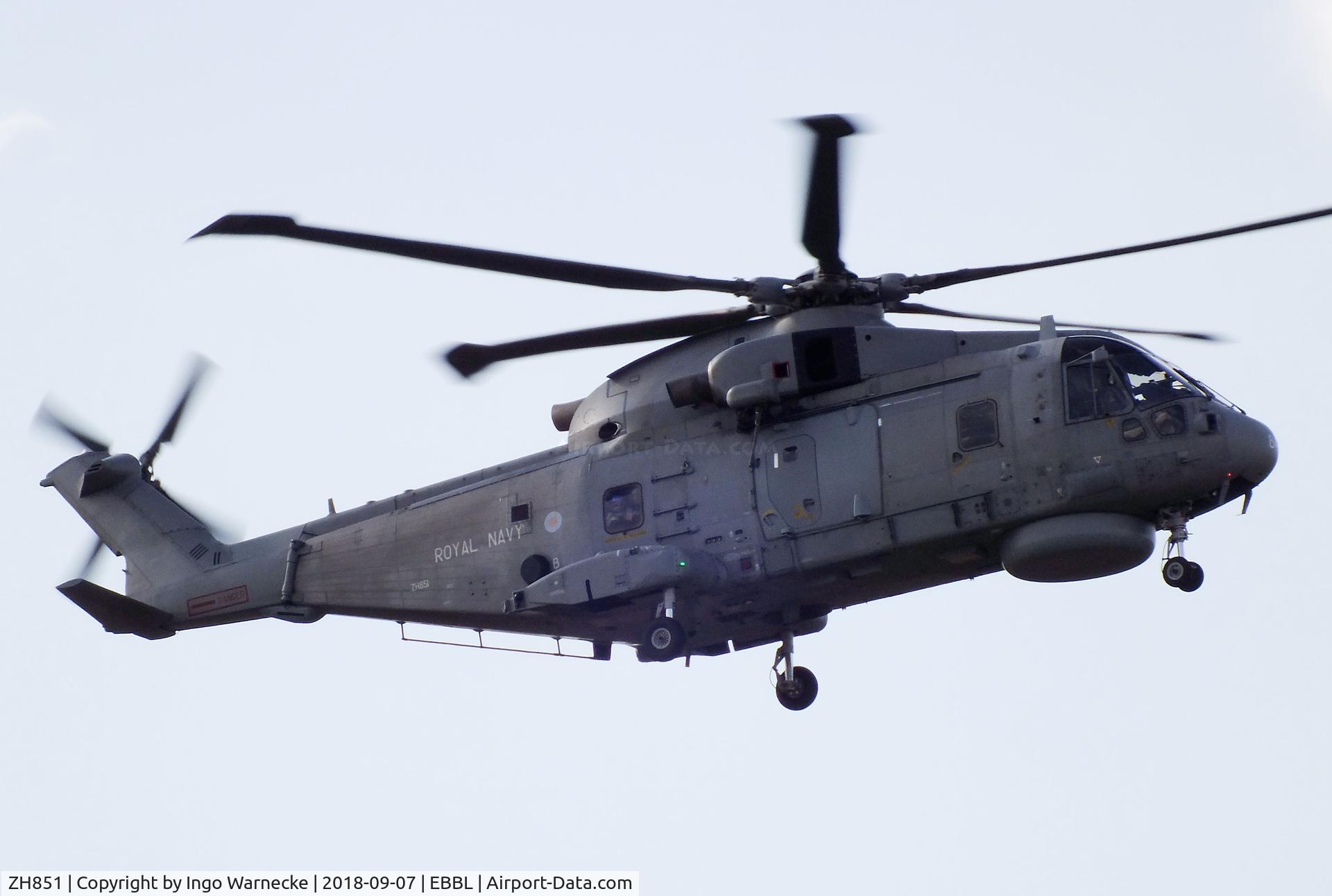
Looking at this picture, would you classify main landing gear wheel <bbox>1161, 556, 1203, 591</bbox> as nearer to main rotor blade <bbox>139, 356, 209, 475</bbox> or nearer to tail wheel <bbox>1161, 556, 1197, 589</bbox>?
tail wheel <bbox>1161, 556, 1197, 589</bbox>

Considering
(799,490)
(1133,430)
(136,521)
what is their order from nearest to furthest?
(1133,430) → (799,490) → (136,521)

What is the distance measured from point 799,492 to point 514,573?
4.07 m

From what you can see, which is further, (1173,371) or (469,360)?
(469,360)

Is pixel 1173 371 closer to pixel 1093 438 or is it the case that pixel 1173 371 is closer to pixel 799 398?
pixel 1093 438

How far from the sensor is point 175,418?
2656 cm

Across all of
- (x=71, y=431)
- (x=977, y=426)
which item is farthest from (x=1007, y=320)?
(x=71, y=431)

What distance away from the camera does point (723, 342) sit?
21.2 meters

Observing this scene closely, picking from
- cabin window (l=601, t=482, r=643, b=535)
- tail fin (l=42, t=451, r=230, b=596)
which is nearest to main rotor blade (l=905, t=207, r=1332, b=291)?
cabin window (l=601, t=482, r=643, b=535)

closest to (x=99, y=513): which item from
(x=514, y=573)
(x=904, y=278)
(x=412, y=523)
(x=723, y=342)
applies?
(x=412, y=523)

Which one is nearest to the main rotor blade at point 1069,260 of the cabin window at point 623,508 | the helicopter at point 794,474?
the helicopter at point 794,474

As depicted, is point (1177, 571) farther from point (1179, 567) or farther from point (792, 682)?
point (792, 682)

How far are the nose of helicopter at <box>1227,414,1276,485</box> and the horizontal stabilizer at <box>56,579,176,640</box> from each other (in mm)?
14770

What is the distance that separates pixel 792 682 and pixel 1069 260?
20.6 feet

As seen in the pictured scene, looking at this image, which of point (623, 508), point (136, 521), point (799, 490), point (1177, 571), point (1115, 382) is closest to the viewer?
point (1177, 571)
